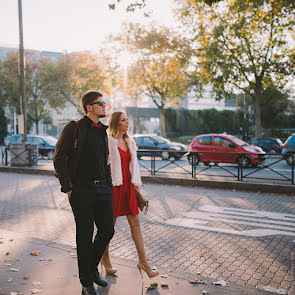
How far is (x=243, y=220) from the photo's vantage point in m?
6.92

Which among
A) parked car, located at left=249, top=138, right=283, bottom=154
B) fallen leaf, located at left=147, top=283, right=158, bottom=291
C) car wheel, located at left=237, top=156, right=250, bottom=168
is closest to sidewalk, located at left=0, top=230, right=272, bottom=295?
fallen leaf, located at left=147, top=283, right=158, bottom=291

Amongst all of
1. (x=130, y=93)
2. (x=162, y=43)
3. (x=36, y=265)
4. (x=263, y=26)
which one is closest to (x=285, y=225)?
(x=36, y=265)

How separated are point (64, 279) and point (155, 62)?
96.8ft

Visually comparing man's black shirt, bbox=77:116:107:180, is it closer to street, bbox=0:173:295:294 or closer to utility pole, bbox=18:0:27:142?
street, bbox=0:173:295:294

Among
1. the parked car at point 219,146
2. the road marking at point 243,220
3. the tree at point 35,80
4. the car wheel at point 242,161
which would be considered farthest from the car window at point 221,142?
the tree at point 35,80

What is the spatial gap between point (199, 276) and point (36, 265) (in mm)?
1870

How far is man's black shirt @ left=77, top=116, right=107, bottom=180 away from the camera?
329 centimetres

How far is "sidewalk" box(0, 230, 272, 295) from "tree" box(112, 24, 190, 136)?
21.8 m

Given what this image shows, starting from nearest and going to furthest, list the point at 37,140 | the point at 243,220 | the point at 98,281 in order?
1. the point at 98,281
2. the point at 243,220
3. the point at 37,140

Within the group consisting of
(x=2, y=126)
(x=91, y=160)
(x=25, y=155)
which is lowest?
(x=25, y=155)

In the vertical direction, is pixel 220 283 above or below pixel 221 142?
below

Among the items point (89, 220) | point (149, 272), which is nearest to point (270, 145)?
point (149, 272)

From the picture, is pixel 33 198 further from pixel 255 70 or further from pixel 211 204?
pixel 255 70

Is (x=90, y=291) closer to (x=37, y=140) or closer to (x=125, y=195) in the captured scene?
(x=125, y=195)
